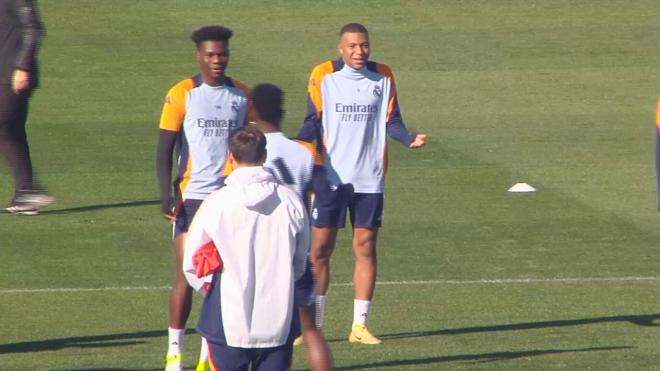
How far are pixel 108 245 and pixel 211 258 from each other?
888 centimetres

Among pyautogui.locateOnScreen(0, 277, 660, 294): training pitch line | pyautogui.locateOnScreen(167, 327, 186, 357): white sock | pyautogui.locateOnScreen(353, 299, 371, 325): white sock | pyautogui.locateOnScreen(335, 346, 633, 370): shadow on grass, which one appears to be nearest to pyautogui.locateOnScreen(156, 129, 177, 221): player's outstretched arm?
pyautogui.locateOnScreen(167, 327, 186, 357): white sock

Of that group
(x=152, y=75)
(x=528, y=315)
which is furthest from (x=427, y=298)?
(x=152, y=75)

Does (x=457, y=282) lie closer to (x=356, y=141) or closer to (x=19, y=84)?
(x=356, y=141)

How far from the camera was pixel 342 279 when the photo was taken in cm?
1559

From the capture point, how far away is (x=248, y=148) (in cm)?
876

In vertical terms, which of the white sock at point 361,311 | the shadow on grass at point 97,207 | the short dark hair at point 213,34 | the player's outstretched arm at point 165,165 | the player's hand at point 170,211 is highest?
the short dark hair at point 213,34

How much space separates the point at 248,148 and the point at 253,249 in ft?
1.71

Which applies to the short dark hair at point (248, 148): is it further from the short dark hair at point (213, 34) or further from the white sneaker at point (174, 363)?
the white sneaker at point (174, 363)

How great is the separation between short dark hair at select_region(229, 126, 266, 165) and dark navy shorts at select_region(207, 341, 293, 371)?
99 cm

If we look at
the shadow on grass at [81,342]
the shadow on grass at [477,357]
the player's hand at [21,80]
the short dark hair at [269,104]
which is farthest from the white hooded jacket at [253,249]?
the shadow on grass at [81,342]

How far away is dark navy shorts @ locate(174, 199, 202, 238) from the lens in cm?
1152

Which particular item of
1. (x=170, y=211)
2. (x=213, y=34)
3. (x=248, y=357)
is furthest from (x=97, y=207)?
(x=248, y=357)

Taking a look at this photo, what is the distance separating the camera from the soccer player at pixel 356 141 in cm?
1267

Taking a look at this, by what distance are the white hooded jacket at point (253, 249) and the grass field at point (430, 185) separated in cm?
313
